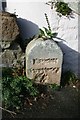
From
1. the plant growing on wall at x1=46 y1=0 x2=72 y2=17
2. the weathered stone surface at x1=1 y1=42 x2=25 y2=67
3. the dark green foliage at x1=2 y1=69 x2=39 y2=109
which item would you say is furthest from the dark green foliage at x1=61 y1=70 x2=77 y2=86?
the plant growing on wall at x1=46 y1=0 x2=72 y2=17

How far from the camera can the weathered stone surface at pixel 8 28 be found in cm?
619

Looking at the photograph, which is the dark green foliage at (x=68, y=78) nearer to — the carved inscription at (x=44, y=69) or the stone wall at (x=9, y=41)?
the carved inscription at (x=44, y=69)

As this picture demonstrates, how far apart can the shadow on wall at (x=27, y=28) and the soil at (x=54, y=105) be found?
1.09 metres

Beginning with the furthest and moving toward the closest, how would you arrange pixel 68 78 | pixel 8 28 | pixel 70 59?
pixel 70 59, pixel 68 78, pixel 8 28

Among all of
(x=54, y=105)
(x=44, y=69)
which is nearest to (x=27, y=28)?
(x=44, y=69)

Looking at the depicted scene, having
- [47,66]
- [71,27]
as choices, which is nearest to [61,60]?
[47,66]

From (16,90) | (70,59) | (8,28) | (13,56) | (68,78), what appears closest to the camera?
(16,90)

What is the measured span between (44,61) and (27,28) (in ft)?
2.34

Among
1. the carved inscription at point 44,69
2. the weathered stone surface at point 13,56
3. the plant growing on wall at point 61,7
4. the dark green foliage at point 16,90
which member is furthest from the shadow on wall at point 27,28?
the dark green foliage at point 16,90

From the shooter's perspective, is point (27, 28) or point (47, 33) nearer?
point (47, 33)

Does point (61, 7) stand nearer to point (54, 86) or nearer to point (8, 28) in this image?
point (8, 28)

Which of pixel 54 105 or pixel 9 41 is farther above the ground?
pixel 9 41

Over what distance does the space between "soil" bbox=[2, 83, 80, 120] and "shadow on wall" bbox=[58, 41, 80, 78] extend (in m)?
0.48

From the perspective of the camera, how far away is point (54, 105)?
19.5 feet
